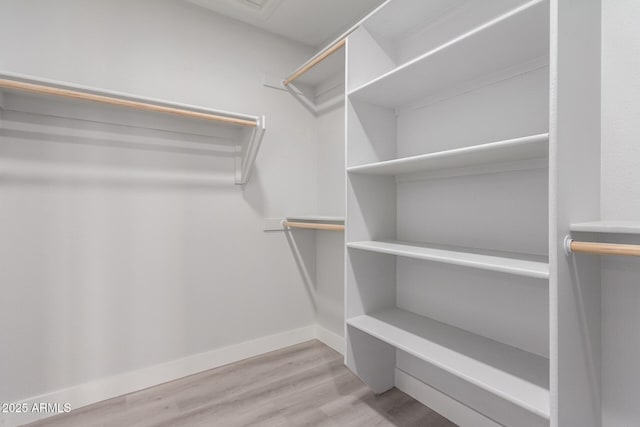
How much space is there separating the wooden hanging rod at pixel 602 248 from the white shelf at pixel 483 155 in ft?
0.98

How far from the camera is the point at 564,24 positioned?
33.2 inches

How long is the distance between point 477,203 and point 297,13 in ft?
5.41

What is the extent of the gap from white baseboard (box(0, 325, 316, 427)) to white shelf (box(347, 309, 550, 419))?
908mm

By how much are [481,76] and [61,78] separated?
81.1 inches

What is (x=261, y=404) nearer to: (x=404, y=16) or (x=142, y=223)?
(x=142, y=223)

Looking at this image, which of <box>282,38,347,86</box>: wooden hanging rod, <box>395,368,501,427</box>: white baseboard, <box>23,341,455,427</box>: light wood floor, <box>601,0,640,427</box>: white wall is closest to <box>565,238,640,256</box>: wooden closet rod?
<box>601,0,640,427</box>: white wall

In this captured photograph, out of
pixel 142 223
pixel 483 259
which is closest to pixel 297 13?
pixel 142 223

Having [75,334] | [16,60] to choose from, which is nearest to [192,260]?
[75,334]

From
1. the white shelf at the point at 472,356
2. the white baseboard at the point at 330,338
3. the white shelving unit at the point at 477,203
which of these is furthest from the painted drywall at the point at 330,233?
the white shelf at the point at 472,356

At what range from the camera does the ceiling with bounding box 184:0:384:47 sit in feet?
6.18

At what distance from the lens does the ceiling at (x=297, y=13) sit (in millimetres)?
1883

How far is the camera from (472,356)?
1.19 meters

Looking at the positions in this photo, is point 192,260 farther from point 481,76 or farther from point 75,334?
point 481,76

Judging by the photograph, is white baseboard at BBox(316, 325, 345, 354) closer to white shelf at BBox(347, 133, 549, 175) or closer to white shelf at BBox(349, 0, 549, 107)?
white shelf at BBox(347, 133, 549, 175)
